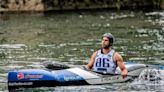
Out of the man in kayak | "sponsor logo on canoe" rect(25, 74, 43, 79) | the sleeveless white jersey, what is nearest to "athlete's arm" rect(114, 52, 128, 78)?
the man in kayak

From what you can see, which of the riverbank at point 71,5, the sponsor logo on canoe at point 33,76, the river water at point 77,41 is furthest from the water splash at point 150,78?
the riverbank at point 71,5

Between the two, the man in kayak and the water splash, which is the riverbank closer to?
the water splash

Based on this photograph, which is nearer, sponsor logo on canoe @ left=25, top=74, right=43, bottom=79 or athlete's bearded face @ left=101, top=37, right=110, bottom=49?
sponsor logo on canoe @ left=25, top=74, right=43, bottom=79

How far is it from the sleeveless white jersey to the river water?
A: 1.74ft

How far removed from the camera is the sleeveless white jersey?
1736 centimetres

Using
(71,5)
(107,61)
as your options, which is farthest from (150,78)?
(71,5)

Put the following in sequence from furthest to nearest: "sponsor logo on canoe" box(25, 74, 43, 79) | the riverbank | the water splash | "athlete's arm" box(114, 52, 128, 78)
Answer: the riverbank, the water splash, "athlete's arm" box(114, 52, 128, 78), "sponsor logo on canoe" box(25, 74, 43, 79)

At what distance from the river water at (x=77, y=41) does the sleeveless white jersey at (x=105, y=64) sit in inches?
20.9

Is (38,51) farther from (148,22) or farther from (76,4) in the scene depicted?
(76,4)

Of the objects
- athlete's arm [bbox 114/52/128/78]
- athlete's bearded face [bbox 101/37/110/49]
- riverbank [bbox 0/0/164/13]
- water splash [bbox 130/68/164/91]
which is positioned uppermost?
athlete's bearded face [bbox 101/37/110/49]

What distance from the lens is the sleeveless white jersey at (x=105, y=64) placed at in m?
17.4

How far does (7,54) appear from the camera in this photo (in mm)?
25281

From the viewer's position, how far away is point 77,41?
30078mm

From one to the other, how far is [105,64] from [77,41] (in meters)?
12.7
